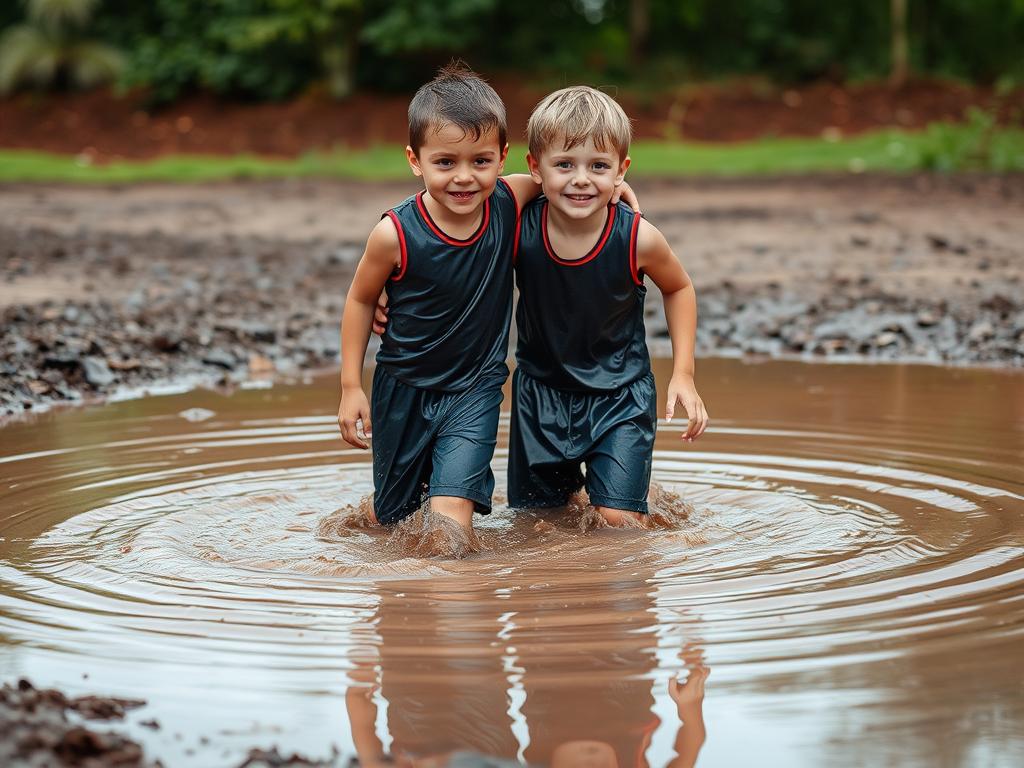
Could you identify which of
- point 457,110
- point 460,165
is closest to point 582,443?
point 460,165

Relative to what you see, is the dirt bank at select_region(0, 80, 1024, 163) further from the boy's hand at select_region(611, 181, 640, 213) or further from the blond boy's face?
the blond boy's face

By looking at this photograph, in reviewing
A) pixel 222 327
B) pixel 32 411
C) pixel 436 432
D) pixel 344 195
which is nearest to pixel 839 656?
pixel 436 432

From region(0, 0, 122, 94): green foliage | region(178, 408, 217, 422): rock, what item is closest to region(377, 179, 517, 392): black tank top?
region(178, 408, 217, 422): rock

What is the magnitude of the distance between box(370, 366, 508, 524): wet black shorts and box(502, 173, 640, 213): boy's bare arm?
0.62 meters

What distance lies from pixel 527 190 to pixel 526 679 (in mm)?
2118

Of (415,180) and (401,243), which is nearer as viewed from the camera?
(401,243)

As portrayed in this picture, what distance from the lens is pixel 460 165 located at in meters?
4.48

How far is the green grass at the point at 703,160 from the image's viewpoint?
59.0 feet

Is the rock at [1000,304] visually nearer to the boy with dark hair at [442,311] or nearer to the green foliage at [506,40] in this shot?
the boy with dark hair at [442,311]

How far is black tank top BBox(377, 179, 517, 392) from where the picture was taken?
4.62 metres

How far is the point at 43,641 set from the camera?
3.55 meters

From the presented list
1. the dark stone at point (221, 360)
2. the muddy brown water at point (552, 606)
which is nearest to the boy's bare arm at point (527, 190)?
the muddy brown water at point (552, 606)

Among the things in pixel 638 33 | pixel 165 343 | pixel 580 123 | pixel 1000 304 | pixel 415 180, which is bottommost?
pixel 165 343

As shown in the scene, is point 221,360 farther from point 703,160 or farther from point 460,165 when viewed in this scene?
point 703,160
